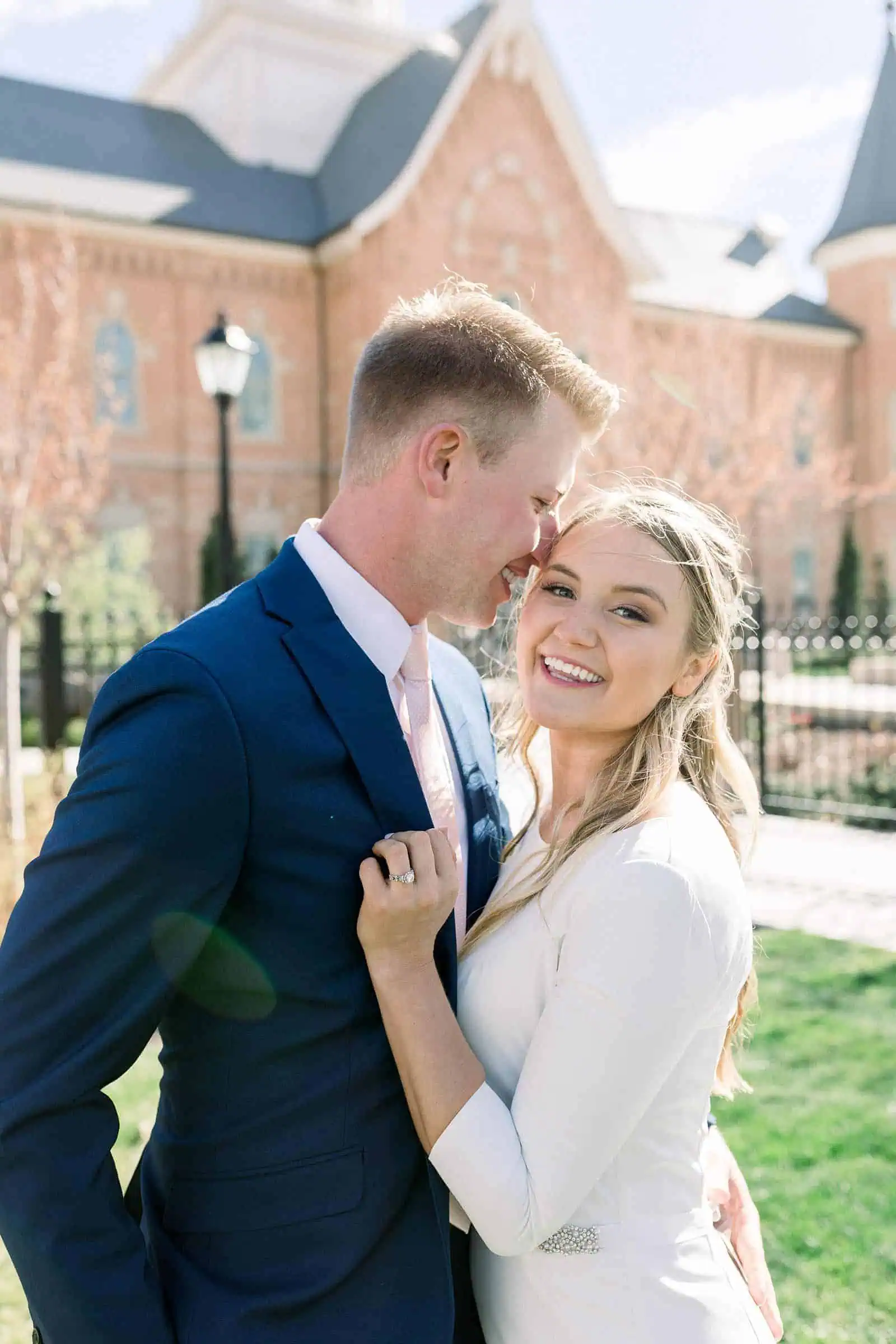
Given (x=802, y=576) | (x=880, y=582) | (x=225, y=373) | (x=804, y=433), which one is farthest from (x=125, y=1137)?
(x=804, y=433)

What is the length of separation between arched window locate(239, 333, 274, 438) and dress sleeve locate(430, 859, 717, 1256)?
24709mm

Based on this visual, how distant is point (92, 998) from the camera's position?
1.63 m

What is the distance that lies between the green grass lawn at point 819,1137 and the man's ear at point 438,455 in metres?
1.58

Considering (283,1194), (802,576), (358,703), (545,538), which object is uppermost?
(545,538)

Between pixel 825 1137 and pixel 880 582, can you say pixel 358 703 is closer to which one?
pixel 825 1137

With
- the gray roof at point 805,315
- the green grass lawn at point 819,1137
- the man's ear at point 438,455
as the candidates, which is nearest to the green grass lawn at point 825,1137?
the green grass lawn at point 819,1137

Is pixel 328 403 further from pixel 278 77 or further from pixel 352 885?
pixel 352 885

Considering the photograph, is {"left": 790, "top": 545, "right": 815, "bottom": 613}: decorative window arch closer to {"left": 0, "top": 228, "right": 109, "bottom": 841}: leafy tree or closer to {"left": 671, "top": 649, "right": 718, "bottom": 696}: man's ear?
{"left": 0, "top": 228, "right": 109, "bottom": 841}: leafy tree

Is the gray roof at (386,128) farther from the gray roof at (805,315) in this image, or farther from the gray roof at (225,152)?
the gray roof at (805,315)

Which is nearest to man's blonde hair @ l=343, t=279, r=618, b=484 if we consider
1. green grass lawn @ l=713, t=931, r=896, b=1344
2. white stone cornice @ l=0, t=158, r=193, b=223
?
green grass lawn @ l=713, t=931, r=896, b=1344

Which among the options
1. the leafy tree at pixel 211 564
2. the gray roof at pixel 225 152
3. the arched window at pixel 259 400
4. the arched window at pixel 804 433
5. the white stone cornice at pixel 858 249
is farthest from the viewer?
the white stone cornice at pixel 858 249

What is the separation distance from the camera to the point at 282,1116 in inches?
71.4

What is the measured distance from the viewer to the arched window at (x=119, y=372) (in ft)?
77.4

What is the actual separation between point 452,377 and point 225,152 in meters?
28.4
